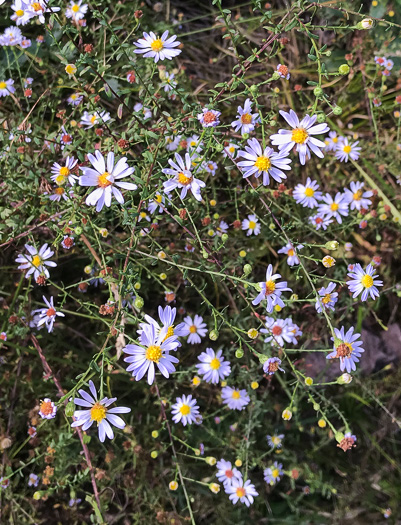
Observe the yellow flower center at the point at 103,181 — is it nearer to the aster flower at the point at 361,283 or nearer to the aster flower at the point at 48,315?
the aster flower at the point at 48,315

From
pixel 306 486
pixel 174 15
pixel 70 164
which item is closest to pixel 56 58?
pixel 174 15

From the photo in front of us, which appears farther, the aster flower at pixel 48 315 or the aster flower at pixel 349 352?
the aster flower at pixel 48 315

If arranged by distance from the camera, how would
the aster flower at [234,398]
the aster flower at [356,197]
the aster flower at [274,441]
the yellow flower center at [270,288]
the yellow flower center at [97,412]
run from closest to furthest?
1. the yellow flower center at [97,412]
2. the yellow flower center at [270,288]
3. the aster flower at [234,398]
4. the aster flower at [274,441]
5. the aster flower at [356,197]

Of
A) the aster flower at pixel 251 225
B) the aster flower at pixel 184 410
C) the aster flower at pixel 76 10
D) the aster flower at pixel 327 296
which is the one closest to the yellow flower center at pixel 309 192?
the aster flower at pixel 251 225

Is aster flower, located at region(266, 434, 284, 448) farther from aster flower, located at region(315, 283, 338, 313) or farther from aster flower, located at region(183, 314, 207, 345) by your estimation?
aster flower, located at region(315, 283, 338, 313)

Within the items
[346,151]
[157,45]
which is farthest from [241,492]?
[157,45]

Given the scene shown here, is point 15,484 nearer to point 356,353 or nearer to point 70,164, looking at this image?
point 70,164

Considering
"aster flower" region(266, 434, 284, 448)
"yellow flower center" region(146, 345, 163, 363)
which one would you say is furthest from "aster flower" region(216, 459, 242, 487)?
"yellow flower center" region(146, 345, 163, 363)
